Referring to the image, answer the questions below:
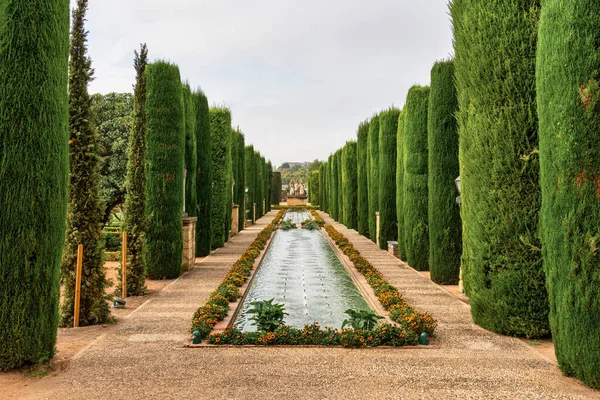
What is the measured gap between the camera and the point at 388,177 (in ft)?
59.2

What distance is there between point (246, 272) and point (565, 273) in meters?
8.16

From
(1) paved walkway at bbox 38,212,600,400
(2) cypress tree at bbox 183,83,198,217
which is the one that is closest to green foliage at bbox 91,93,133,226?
(2) cypress tree at bbox 183,83,198,217

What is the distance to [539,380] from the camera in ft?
17.4

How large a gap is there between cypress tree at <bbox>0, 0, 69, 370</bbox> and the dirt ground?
157 mm

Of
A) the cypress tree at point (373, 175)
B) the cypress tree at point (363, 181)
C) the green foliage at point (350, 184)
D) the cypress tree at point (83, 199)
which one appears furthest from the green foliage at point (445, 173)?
the green foliage at point (350, 184)

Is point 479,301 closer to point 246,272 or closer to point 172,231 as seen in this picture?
point 246,272

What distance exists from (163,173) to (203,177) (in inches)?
190

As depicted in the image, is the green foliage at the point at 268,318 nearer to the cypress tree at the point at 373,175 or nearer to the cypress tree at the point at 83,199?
the cypress tree at the point at 83,199

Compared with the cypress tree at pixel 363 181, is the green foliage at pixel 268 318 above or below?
below

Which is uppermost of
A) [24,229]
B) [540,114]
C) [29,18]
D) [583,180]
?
[29,18]

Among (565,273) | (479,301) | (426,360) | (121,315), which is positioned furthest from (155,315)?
(565,273)

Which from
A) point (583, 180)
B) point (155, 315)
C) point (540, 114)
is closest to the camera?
point (583, 180)

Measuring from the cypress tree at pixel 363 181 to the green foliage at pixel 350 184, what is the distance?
106 inches

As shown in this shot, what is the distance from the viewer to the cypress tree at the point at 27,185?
532cm
